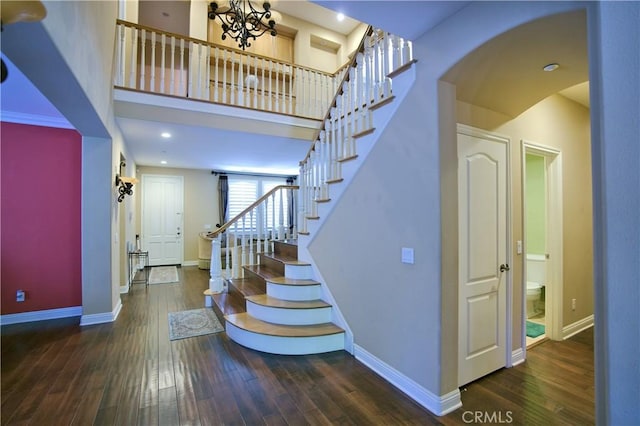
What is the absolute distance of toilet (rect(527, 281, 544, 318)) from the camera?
141 inches

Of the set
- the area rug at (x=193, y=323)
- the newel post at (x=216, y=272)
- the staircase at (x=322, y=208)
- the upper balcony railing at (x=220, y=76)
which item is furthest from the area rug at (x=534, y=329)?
the upper balcony railing at (x=220, y=76)

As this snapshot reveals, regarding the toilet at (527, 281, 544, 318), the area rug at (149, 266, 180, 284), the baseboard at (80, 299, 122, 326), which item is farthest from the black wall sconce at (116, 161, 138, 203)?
the toilet at (527, 281, 544, 318)

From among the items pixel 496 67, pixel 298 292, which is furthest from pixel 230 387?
pixel 496 67

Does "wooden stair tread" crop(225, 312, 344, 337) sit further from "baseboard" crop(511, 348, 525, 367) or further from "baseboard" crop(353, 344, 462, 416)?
"baseboard" crop(511, 348, 525, 367)

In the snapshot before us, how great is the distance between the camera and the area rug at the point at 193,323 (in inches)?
127

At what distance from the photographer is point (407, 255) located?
82.9 inches

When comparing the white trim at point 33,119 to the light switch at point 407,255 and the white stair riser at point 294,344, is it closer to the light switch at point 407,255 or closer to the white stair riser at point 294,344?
the white stair riser at point 294,344

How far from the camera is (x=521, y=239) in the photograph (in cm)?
260

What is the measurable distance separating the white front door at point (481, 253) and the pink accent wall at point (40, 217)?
4694 mm

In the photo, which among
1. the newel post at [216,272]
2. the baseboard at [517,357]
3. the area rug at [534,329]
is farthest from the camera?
the newel post at [216,272]

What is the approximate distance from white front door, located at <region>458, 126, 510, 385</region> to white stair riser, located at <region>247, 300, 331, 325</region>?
1.33 meters

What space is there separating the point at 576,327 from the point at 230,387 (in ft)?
12.1

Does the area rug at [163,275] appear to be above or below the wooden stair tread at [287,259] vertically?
below

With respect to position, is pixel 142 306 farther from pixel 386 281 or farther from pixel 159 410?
pixel 386 281
